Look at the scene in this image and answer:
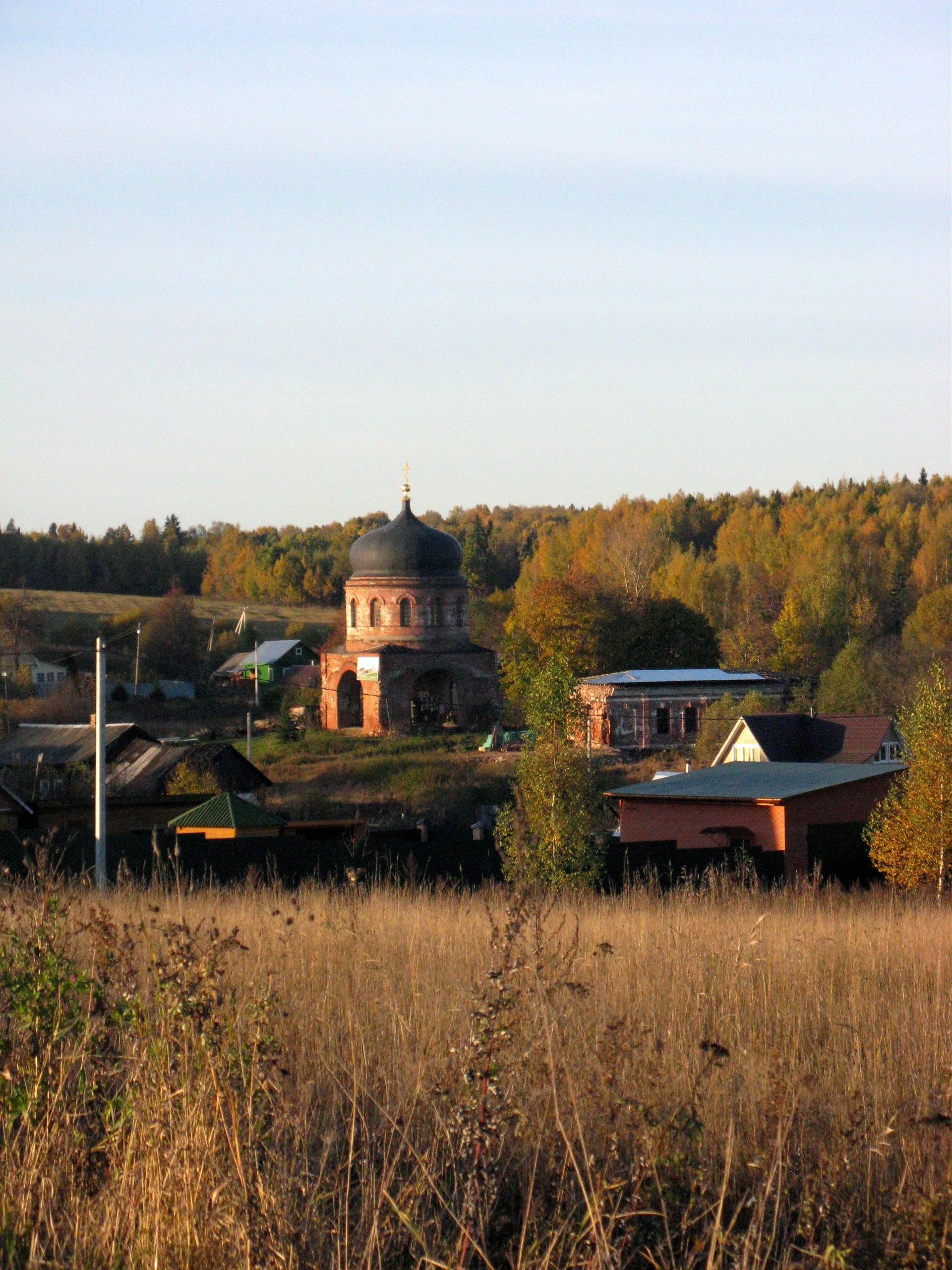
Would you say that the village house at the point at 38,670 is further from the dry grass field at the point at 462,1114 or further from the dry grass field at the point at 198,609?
the dry grass field at the point at 462,1114

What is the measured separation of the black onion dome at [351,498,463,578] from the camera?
5012cm

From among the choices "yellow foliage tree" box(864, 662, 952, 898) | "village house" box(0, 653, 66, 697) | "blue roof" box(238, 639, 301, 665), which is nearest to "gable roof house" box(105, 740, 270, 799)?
"yellow foliage tree" box(864, 662, 952, 898)

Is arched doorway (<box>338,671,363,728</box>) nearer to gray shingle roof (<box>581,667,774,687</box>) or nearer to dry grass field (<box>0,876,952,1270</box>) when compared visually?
gray shingle roof (<box>581,667,774,687</box>)

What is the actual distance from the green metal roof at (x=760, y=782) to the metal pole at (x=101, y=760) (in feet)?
33.8

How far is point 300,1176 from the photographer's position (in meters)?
3.07

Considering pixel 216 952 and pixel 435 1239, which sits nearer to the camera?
pixel 435 1239

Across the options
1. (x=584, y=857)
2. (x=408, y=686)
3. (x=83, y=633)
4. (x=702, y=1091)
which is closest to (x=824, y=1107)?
(x=702, y=1091)

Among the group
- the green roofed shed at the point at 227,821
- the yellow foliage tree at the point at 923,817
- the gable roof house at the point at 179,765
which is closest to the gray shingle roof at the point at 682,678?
the gable roof house at the point at 179,765

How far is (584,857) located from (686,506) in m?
87.6

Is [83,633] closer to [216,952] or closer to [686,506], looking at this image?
[686,506]

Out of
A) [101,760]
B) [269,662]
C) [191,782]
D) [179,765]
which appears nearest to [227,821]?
[101,760]

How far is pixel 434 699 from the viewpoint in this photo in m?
52.1

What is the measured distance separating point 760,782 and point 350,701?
29620mm

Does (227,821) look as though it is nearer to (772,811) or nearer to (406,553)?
(772,811)
